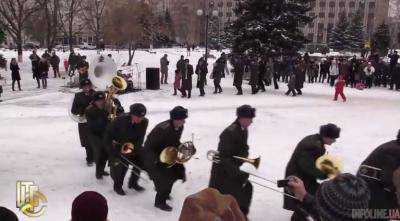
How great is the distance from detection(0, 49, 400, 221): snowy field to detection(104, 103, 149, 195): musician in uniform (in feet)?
1.28

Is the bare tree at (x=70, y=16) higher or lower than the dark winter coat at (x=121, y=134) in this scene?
higher

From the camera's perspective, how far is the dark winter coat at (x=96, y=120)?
8047 millimetres

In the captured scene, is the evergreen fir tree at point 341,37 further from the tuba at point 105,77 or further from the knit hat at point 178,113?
the knit hat at point 178,113

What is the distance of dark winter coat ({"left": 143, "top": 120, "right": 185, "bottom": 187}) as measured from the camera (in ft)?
20.8

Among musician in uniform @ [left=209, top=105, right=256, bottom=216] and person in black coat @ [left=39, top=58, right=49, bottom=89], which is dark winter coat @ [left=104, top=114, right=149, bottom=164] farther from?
person in black coat @ [left=39, top=58, right=49, bottom=89]

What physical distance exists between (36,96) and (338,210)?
17676 millimetres

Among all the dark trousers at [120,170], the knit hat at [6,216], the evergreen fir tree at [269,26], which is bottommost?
the dark trousers at [120,170]

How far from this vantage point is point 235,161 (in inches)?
222

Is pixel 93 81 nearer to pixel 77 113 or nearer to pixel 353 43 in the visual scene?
pixel 77 113

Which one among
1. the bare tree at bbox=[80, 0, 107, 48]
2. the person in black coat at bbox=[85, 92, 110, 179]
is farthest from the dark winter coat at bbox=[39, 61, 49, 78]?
the bare tree at bbox=[80, 0, 107, 48]

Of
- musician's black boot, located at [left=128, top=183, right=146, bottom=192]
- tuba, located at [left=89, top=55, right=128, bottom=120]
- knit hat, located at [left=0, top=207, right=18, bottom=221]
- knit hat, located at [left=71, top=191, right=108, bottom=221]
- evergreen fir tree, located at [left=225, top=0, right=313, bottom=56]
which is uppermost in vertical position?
evergreen fir tree, located at [left=225, top=0, right=313, bottom=56]

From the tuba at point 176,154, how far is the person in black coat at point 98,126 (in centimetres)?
204

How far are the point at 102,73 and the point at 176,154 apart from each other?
→ 4.06 m

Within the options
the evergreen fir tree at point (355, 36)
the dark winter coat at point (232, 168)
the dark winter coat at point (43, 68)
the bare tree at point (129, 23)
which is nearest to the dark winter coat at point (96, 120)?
the dark winter coat at point (232, 168)
